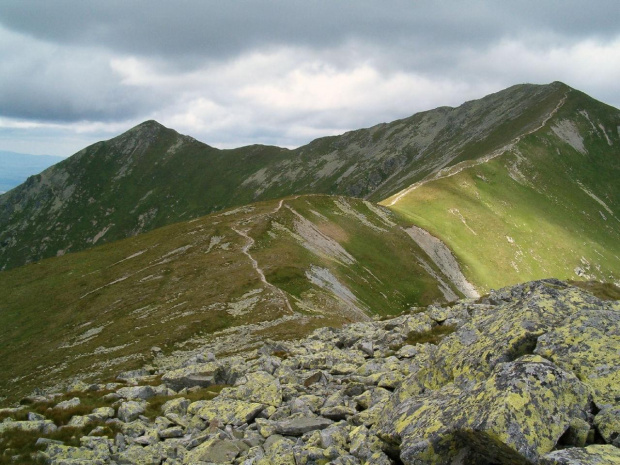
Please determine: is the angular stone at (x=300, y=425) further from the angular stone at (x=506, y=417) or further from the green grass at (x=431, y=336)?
the green grass at (x=431, y=336)

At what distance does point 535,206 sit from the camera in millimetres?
140625

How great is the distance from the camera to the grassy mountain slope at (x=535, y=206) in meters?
115

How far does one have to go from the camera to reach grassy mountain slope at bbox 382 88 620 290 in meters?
115

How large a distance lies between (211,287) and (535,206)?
396 ft

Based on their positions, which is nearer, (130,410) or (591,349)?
(591,349)

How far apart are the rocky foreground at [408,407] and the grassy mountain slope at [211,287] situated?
27.4 m

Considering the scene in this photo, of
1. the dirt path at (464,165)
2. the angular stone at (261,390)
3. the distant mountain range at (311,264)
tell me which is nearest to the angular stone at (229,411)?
the angular stone at (261,390)

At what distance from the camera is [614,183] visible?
557 feet

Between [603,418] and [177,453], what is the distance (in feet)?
50.6

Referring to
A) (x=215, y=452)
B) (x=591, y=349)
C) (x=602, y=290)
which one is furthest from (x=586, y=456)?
(x=602, y=290)

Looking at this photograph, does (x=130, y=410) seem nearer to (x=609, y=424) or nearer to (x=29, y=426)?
(x=29, y=426)

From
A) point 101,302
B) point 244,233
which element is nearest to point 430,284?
point 244,233

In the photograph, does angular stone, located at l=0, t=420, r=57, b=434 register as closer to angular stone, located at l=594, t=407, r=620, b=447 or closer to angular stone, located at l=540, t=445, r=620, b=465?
angular stone, located at l=540, t=445, r=620, b=465

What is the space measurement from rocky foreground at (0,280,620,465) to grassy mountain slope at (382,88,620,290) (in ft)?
300
